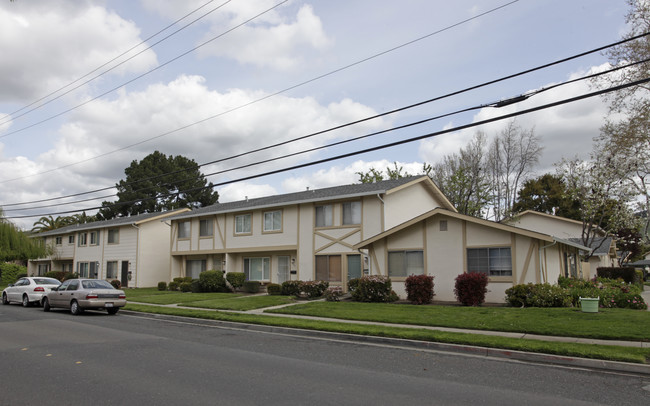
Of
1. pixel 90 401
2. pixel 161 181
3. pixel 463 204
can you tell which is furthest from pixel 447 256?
pixel 161 181

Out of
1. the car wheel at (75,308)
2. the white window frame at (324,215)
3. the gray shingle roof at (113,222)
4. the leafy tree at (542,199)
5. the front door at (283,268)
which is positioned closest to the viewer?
the car wheel at (75,308)

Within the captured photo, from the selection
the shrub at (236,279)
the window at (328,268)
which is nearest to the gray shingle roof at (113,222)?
the shrub at (236,279)

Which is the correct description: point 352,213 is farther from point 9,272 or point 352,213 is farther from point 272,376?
point 9,272

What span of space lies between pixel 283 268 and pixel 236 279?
3046 mm

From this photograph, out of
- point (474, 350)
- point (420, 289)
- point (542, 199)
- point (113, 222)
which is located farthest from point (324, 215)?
point (542, 199)

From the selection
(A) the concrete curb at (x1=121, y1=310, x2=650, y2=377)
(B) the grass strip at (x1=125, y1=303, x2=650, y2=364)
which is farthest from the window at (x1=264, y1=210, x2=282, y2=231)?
(A) the concrete curb at (x1=121, y1=310, x2=650, y2=377)

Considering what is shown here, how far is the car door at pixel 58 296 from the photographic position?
19281mm

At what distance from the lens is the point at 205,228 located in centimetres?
3241

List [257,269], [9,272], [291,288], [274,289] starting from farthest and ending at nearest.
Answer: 1. [9,272]
2. [257,269]
3. [274,289]
4. [291,288]

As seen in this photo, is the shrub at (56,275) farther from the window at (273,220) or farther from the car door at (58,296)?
the car door at (58,296)

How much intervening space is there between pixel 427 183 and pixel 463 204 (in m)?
11.6

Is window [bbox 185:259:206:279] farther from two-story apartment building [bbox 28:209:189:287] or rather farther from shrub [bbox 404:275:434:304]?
shrub [bbox 404:275:434:304]

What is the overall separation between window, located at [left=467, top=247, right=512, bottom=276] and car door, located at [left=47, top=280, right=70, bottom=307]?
1686cm

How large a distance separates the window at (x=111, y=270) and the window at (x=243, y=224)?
47.7 ft
